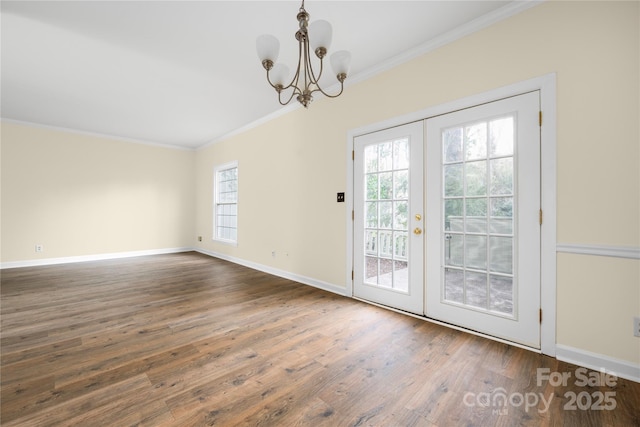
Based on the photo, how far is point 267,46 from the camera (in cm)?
182

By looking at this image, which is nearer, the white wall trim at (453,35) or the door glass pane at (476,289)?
the white wall trim at (453,35)

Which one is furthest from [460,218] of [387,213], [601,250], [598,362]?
[598,362]

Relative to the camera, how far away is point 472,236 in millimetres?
2373

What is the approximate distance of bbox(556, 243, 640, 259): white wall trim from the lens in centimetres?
171

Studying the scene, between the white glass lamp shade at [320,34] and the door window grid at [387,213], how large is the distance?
1392 mm

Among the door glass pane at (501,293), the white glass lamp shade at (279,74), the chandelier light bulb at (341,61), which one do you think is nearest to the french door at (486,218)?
the door glass pane at (501,293)

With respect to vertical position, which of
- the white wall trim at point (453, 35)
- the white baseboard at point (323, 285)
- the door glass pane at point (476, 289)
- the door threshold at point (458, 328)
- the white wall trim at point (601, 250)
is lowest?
the door threshold at point (458, 328)

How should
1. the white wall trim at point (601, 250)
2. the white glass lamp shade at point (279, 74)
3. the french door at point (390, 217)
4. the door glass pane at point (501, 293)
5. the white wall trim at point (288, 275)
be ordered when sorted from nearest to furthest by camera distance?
the white wall trim at point (601, 250) → the white glass lamp shade at point (279, 74) → the door glass pane at point (501, 293) → the french door at point (390, 217) → the white wall trim at point (288, 275)

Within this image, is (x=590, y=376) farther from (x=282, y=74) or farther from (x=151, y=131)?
(x=151, y=131)

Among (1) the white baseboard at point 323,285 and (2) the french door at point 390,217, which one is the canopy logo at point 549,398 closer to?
(1) the white baseboard at point 323,285

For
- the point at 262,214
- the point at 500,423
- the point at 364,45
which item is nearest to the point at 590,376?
the point at 500,423

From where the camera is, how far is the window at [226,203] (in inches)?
232

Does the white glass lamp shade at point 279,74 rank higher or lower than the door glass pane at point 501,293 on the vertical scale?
higher

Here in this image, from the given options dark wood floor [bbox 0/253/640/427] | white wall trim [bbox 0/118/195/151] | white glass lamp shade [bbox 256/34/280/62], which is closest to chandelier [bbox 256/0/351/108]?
white glass lamp shade [bbox 256/34/280/62]
